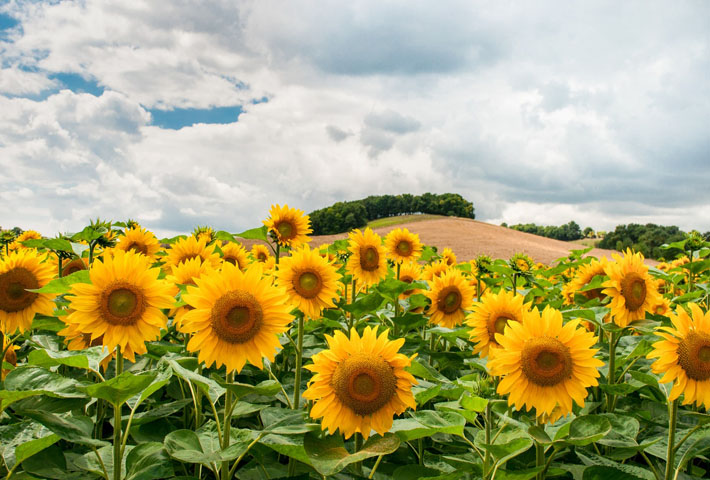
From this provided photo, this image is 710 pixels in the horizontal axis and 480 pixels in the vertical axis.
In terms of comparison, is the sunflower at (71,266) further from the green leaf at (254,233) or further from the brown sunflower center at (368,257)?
the brown sunflower center at (368,257)

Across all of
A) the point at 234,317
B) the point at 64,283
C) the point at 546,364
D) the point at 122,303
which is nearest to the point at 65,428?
the point at 122,303

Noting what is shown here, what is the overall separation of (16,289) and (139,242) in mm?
2984

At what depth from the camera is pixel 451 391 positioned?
285 centimetres

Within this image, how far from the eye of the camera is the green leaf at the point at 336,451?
6.72ft

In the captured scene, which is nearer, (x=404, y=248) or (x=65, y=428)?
(x=65, y=428)

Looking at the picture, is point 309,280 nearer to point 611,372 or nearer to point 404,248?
point 611,372

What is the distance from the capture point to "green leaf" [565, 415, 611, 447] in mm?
2369

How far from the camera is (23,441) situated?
2.51 m

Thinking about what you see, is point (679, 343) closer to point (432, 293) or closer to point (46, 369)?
point (432, 293)

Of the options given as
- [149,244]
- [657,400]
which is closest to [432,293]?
[657,400]

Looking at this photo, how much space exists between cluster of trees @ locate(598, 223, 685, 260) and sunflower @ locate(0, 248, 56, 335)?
50.1m

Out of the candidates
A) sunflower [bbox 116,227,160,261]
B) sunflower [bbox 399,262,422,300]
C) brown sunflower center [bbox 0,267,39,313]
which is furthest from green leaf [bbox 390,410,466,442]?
sunflower [bbox 116,227,160,261]

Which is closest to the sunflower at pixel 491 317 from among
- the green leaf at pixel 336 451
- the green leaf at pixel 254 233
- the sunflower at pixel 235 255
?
the green leaf at pixel 336 451

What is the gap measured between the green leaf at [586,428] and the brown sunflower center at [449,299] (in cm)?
254
